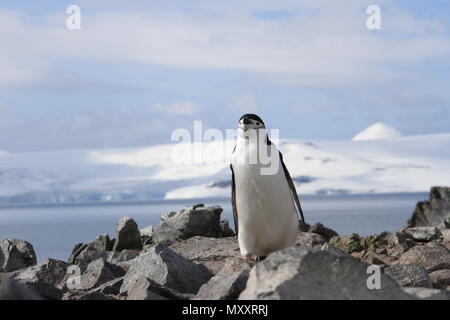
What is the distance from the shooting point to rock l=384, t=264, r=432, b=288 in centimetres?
711

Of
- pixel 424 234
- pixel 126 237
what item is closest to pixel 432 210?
pixel 424 234

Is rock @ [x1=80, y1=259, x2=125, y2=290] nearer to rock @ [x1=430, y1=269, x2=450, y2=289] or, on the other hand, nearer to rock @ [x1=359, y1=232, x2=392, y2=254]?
rock @ [x1=430, y1=269, x2=450, y2=289]

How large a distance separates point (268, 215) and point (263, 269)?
2895mm

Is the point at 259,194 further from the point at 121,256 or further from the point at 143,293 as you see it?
the point at 121,256

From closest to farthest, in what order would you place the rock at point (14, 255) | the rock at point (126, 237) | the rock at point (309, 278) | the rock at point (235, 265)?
the rock at point (309, 278), the rock at point (235, 265), the rock at point (14, 255), the rock at point (126, 237)

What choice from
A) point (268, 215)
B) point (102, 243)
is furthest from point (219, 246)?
point (102, 243)

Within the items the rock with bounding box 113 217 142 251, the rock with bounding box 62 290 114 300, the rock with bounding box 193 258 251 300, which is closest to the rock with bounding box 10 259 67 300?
the rock with bounding box 62 290 114 300

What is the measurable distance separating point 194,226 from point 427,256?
4768 mm

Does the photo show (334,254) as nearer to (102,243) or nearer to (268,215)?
(268,215)

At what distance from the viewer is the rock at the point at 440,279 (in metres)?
7.78

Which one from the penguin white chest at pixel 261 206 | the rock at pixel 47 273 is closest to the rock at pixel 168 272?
the penguin white chest at pixel 261 206

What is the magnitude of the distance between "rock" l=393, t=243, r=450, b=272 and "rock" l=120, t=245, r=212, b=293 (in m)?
2.72

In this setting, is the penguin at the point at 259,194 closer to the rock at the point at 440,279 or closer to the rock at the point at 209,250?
the rock at the point at 209,250
